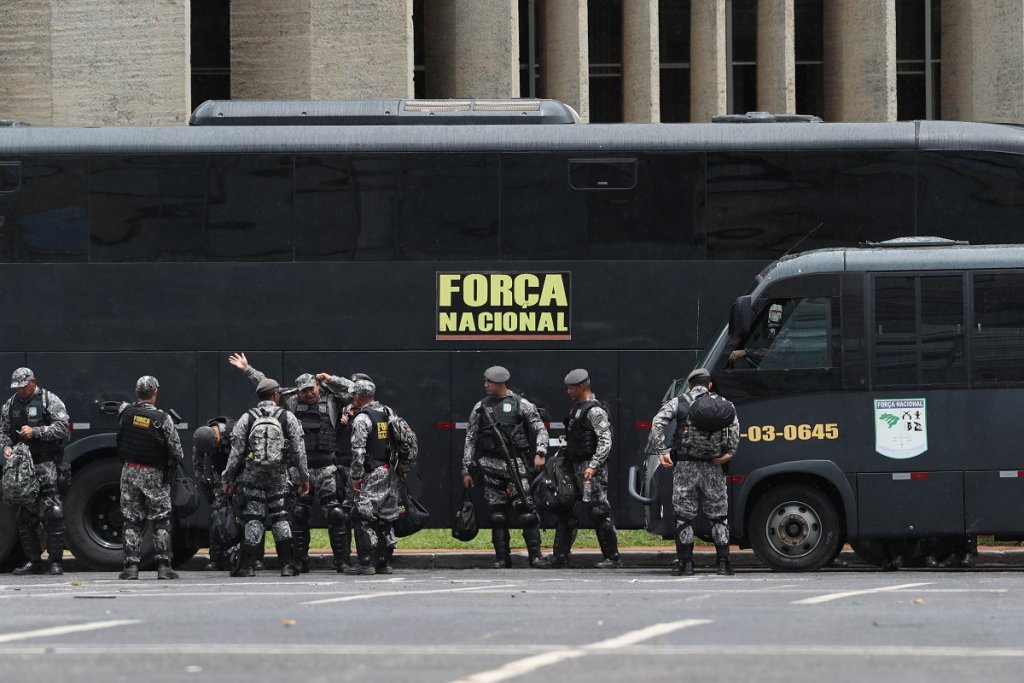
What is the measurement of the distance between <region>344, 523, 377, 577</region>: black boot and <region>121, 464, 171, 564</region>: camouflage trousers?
1.59 metres

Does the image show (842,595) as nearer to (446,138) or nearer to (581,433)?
(581,433)

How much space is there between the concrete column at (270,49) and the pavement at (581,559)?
33.8 feet

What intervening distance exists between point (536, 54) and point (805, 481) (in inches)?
865

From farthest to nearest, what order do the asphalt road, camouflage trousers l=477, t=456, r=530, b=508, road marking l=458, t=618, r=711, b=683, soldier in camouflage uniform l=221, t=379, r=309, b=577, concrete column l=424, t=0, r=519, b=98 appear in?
concrete column l=424, t=0, r=519, b=98, camouflage trousers l=477, t=456, r=530, b=508, soldier in camouflage uniform l=221, t=379, r=309, b=577, the asphalt road, road marking l=458, t=618, r=711, b=683

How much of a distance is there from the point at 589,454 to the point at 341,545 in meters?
2.29

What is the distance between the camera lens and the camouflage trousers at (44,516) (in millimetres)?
16750

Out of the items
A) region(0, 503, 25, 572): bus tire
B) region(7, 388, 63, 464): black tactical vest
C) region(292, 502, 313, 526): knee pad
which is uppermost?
region(7, 388, 63, 464): black tactical vest

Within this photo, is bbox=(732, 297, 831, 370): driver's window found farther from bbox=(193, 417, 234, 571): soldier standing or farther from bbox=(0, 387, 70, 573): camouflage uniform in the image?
bbox=(0, 387, 70, 573): camouflage uniform

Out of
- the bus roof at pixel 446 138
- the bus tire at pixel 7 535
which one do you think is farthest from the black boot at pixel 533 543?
the bus tire at pixel 7 535

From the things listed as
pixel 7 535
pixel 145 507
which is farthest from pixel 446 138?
pixel 7 535

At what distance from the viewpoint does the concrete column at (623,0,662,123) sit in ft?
106

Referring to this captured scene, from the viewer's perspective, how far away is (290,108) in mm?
17812

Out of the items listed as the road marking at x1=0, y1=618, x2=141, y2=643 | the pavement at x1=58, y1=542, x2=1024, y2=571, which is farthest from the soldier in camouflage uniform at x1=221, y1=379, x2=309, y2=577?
the road marking at x1=0, y1=618, x2=141, y2=643

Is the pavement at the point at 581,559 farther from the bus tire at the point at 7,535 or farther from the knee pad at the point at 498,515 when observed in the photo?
the knee pad at the point at 498,515
